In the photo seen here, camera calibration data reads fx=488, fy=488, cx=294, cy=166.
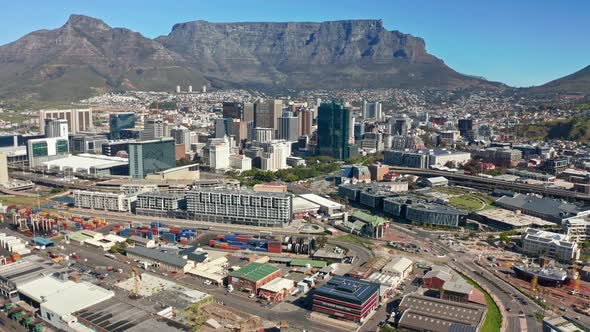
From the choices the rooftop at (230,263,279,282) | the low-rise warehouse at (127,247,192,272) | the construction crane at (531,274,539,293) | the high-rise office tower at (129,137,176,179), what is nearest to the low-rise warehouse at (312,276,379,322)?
the rooftop at (230,263,279,282)

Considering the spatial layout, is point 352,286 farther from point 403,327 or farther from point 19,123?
point 19,123

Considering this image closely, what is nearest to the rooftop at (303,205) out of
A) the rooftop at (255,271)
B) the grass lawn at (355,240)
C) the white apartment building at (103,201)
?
the grass lawn at (355,240)

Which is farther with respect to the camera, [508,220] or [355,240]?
[508,220]

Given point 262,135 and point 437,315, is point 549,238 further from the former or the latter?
point 262,135

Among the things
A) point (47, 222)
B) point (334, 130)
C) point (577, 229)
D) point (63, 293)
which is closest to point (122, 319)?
point (63, 293)

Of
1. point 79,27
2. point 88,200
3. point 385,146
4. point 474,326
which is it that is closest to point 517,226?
point 474,326

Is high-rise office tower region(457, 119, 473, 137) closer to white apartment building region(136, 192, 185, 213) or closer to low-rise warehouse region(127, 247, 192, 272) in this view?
white apartment building region(136, 192, 185, 213)
